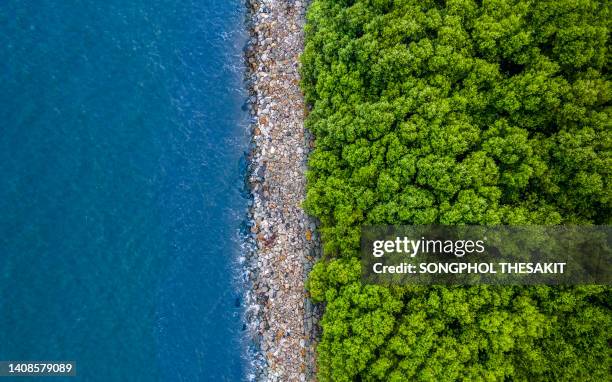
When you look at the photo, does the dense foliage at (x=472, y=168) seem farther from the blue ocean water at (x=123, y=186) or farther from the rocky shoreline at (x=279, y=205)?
the blue ocean water at (x=123, y=186)

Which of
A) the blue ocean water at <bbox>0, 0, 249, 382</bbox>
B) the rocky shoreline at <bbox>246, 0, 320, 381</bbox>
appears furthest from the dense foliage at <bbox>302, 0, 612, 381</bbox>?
the blue ocean water at <bbox>0, 0, 249, 382</bbox>

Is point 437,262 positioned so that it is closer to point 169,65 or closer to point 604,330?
point 604,330

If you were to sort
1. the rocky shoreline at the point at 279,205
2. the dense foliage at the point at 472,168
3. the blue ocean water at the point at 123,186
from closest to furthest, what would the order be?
1. the dense foliage at the point at 472,168
2. the rocky shoreline at the point at 279,205
3. the blue ocean water at the point at 123,186

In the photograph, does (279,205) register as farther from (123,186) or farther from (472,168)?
(472,168)

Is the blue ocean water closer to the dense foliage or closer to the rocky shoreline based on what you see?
the rocky shoreline

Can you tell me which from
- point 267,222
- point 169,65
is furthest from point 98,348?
point 169,65

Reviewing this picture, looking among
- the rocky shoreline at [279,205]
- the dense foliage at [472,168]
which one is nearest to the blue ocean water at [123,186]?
the rocky shoreline at [279,205]

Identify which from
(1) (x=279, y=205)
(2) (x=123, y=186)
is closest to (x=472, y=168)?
(1) (x=279, y=205)
